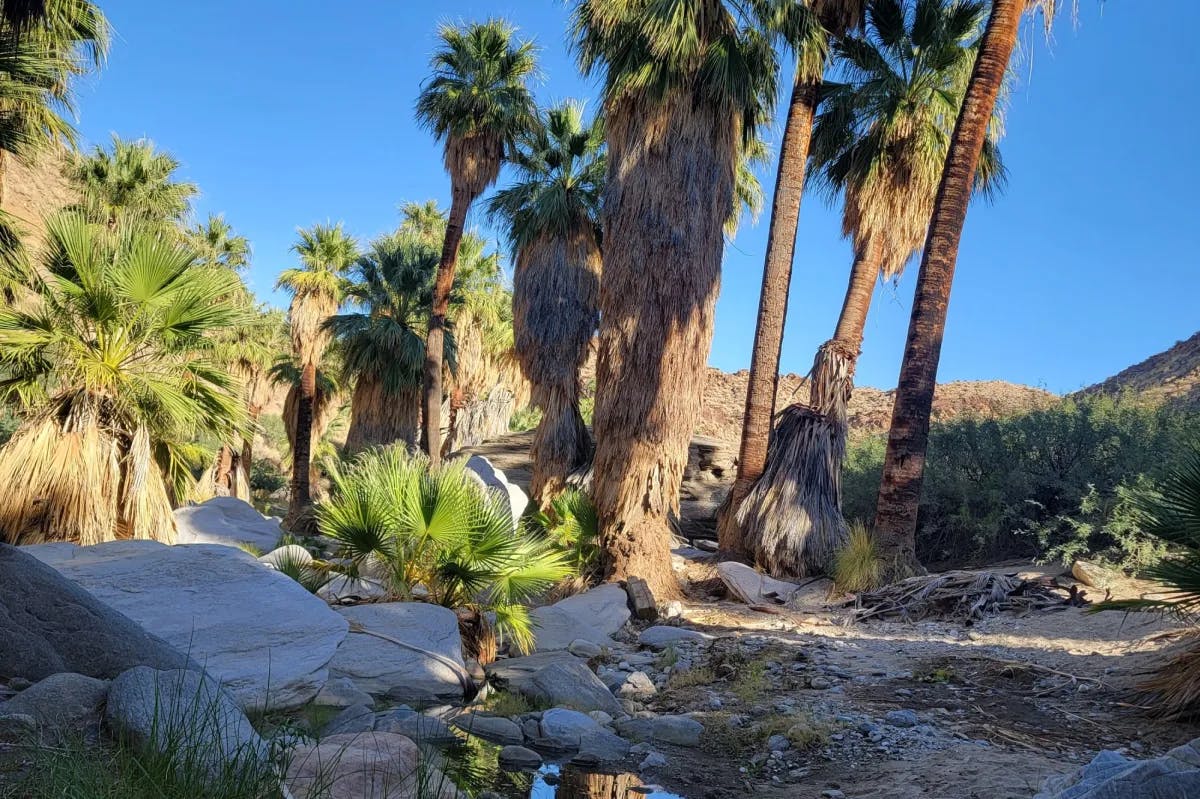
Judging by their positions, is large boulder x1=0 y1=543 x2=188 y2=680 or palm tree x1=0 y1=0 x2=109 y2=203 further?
palm tree x1=0 y1=0 x2=109 y2=203

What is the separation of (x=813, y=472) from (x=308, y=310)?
57.6ft

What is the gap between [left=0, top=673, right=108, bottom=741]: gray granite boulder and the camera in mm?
3816

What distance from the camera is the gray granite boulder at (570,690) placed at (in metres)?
7.57

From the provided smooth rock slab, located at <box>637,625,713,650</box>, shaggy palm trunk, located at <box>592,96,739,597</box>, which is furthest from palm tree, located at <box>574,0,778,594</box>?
smooth rock slab, located at <box>637,625,713,650</box>

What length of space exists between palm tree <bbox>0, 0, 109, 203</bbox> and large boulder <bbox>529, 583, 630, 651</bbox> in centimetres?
898

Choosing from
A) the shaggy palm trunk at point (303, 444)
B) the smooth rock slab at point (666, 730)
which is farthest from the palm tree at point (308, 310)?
the smooth rock slab at point (666, 730)

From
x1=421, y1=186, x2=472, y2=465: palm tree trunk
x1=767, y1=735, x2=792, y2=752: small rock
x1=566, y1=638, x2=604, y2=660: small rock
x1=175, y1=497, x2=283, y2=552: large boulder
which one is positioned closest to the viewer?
x1=767, y1=735, x2=792, y2=752: small rock

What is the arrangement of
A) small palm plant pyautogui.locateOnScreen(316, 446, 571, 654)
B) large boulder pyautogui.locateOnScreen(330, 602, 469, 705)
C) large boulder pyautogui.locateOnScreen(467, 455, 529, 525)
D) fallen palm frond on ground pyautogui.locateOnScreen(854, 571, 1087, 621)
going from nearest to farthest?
1. large boulder pyautogui.locateOnScreen(330, 602, 469, 705)
2. small palm plant pyautogui.locateOnScreen(316, 446, 571, 654)
3. fallen palm frond on ground pyautogui.locateOnScreen(854, 571, 1087, 621)
4. large boulder pyautogui.locateOnScreen(467, 455, 529, 525)

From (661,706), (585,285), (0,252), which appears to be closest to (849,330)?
(585,285)

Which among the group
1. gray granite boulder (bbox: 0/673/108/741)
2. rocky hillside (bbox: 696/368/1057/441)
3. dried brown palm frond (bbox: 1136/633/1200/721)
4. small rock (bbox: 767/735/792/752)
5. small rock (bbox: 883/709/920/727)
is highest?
rocky hillside (bbox: 696/368/1057/441)

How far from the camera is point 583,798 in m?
5.48

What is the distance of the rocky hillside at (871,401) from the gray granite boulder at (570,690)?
25.5 metres

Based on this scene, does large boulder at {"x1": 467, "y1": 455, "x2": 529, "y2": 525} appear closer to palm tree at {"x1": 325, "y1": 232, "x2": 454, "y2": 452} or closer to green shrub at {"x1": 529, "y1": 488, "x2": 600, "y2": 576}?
green shrub at {"x1": 529, "y1": 488, "x2": 600, "y2": 576}

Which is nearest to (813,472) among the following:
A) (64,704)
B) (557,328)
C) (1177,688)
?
(557,328)
